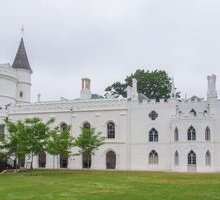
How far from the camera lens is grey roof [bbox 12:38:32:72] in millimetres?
64812

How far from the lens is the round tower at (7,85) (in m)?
61.0

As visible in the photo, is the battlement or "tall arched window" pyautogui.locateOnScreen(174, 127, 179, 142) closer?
"tall arched window" pyautogui.locateOnScreen(174, 127, 179, 142)

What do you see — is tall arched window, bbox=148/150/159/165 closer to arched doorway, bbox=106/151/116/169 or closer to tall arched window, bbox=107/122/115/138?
arched doorway, bbox=106/151/116/169

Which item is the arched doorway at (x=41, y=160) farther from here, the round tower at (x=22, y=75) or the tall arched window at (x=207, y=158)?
the tall arched window at (x=207, y=158)

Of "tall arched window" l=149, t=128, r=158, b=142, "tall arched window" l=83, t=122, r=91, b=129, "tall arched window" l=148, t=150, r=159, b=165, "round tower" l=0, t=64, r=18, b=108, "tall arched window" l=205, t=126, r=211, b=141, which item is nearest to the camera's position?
"tall arched window" l=205, t=126, r=211, b=141

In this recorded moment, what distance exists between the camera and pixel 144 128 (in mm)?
54000

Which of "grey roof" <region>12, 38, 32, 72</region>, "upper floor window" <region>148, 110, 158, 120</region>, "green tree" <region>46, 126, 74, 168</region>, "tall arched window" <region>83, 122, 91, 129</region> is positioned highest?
"grey roof" <region>12, 38, 32, 72</region>

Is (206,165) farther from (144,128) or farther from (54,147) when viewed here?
(54,147)

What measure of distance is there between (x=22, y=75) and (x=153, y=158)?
77.0ft

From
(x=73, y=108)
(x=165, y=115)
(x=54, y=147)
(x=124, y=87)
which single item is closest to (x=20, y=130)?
(x=54, y=147)

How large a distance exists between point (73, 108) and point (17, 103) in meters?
11.3

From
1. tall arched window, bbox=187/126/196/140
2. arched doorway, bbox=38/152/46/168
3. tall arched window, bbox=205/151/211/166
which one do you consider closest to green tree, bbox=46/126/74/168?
arched doorway, bbox=38/152/46/168

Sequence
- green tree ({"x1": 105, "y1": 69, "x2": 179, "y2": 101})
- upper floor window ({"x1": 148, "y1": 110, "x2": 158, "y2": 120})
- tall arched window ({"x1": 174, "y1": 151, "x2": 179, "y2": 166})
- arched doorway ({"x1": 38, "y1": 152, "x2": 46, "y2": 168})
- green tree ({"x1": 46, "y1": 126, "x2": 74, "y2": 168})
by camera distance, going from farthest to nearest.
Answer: green tree ({"x1": 105, "y1": 69, "x2": 179, "y2": 101}) → arched doorway ({"x1": 38, "y1": 152, "x2": 46, "y2": 168}) → upper floor window ({"x1": 148, "y1": 110, "x2": 158, "y2": 120}) → tall arched window ({"x1": 174, "y1": 151, "x2": 179, "y2": 166}) → green tree ({"x1": 46, "y1": 126, "x2": 74, "y2": 168})

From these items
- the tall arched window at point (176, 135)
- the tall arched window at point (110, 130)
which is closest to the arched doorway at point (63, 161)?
the tall arched window at point (110, 130)
